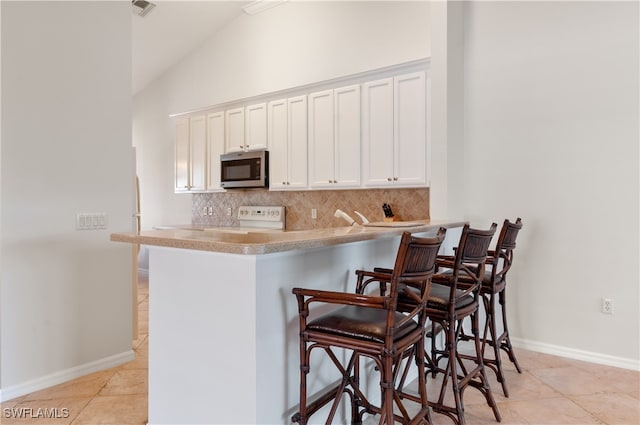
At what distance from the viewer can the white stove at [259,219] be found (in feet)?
16.1

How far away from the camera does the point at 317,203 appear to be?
464 centimetres

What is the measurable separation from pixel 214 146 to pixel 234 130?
419 millimetres

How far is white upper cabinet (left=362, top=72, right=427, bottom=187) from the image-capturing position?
11.9 feet

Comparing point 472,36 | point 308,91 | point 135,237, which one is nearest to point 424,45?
point 472,36

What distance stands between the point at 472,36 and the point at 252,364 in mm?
3427

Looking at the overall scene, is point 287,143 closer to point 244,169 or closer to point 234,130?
point 244,169

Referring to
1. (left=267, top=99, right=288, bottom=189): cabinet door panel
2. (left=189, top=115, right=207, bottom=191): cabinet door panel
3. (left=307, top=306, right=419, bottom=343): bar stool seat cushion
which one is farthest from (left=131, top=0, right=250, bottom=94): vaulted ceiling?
(left=307, top=306, right=419, bottom=343): bar stool seat cushion

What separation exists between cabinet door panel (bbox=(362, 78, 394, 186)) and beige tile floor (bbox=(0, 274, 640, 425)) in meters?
1.94

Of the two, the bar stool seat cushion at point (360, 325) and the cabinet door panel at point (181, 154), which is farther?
the cabinet door panel at point (181, 154)

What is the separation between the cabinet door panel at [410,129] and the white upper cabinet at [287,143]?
112 cm

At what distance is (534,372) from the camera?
2.86 m

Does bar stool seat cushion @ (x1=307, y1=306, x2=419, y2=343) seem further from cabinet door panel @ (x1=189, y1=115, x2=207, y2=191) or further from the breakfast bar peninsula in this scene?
cabinet door panel @ (x1=189, y1=115, x2=207, y2=191)

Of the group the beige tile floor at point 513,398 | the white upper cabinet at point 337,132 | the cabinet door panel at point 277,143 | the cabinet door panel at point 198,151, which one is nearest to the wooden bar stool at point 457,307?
the beige tile floor at point 513,398

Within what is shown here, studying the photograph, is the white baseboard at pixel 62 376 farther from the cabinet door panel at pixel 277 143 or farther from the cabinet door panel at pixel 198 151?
the cabinet door panel at pixel 198 151
